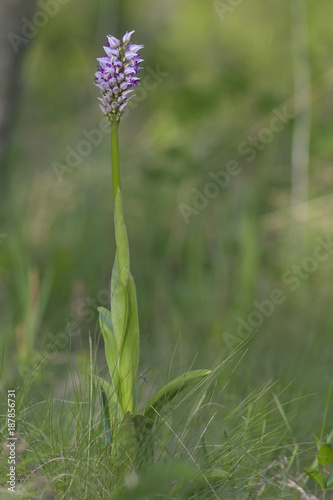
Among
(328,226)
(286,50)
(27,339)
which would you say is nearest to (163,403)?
(27,339)

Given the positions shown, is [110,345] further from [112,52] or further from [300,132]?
[300,132]

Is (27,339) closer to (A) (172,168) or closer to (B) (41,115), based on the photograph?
(A) (172,168)

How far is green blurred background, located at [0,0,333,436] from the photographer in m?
3.80

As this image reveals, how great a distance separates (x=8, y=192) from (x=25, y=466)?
3465mm

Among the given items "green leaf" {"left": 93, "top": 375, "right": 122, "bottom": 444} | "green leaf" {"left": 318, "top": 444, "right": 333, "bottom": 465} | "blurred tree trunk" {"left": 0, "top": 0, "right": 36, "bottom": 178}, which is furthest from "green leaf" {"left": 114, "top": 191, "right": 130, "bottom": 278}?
"blurred tree trunk" {"left": 0, "top": 0, "right": 36, "bottom": 178}

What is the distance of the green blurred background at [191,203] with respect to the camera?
380 centimetres

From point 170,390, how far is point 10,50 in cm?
311

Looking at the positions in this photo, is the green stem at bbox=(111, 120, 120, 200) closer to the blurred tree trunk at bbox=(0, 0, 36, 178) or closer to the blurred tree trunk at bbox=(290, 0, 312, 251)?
the blurred tree trunk at bbox=(0, 0, 36, 178)

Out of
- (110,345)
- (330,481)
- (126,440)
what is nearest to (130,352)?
(110,345)

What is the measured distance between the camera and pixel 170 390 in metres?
1.78

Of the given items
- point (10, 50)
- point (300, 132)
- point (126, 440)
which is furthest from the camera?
point (300, 132)

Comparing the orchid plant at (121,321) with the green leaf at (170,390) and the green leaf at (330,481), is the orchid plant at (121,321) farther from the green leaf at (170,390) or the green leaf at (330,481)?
the green leaf at (330,481)

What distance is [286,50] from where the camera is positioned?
568 centimetres

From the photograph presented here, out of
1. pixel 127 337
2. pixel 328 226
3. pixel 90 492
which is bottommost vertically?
pixel 90 492
